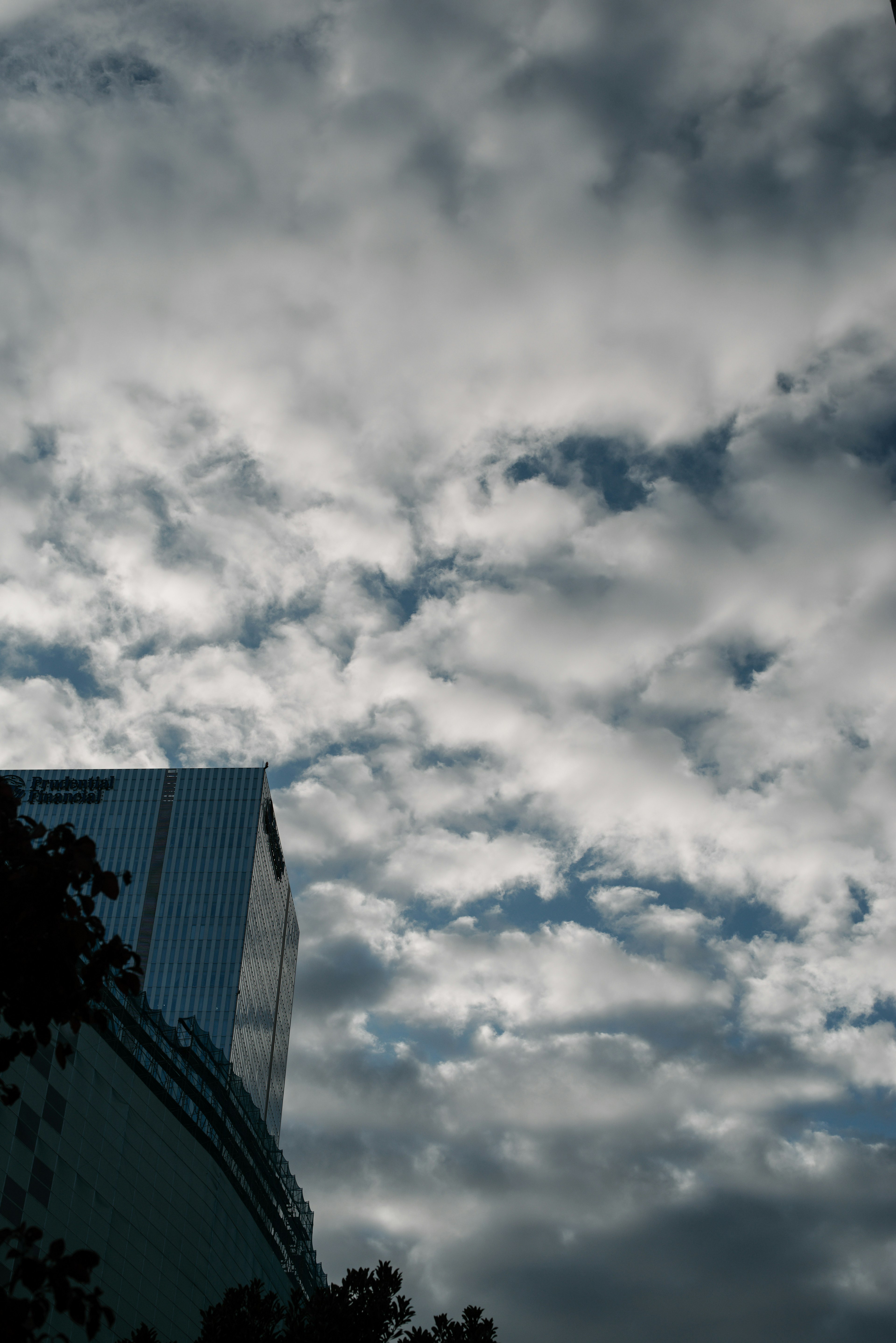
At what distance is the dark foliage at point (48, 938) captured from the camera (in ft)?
42.1

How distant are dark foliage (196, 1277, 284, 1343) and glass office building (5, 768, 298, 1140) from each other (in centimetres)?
9610

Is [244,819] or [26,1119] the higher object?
[244,819]

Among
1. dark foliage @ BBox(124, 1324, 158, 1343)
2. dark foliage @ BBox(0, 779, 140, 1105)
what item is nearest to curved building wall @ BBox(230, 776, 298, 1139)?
dark foliage @ BBox(124, 1324, 158, 1343)

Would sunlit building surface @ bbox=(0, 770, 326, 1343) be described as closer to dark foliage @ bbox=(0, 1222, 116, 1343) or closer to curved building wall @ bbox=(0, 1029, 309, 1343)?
curved building wall @ bbox=(0, 1029, 309, 1343)

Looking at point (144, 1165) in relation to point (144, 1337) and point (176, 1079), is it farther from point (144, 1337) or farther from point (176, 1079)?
point (144, 1337)

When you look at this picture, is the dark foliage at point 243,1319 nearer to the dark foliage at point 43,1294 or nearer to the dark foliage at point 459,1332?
the dark foliage at point 459,1332

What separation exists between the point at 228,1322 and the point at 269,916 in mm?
130481

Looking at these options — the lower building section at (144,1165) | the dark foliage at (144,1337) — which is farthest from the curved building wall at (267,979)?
the dark foliage at (144,1337)

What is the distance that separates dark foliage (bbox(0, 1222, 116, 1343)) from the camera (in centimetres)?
1075

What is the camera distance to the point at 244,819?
513 feet

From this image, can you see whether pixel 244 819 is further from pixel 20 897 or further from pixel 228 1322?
pixel 20 897

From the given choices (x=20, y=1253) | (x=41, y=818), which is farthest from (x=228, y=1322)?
(x=41, y=818)

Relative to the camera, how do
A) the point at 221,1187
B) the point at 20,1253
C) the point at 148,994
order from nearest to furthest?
1. the point at 20,1253
2. the point at 221,1187
3. the point at 148,994

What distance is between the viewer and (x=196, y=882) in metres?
150
